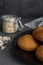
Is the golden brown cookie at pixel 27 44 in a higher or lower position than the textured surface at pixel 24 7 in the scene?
higher

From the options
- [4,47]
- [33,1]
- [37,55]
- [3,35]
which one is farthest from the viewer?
[33,1]

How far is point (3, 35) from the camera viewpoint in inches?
28.3

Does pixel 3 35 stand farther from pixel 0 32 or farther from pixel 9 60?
pixel 9 60

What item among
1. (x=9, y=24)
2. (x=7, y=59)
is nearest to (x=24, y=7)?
(x=9, y=24)

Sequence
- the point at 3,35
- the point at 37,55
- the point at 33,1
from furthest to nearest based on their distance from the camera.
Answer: the point at 33,1 < the point at 3,35 < the point at 37,55

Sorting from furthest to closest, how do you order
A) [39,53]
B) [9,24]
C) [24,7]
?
1. [24,7]
2. [9,24]
3. [39,53]

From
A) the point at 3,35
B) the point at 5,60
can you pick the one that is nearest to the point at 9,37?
the point at 3,35

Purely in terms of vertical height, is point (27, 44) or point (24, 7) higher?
point (27, 44)

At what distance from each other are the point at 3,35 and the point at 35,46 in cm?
25

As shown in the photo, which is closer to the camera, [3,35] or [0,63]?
[0,63]

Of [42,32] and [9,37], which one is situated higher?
[42,32]

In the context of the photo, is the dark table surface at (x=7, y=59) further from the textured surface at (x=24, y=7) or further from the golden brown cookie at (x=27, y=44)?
the textured surface at (x=24, y=7)

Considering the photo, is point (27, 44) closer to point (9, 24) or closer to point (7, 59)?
point (7, 59)

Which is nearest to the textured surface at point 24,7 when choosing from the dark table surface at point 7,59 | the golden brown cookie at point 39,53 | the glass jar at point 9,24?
the glass jar at point 9,24
